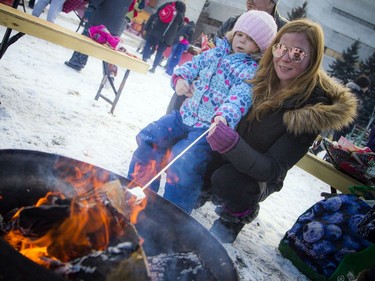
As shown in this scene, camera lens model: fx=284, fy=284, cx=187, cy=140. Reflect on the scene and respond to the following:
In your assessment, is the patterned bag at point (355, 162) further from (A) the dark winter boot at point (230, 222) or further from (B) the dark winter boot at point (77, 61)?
(B) the dark winter boot at point (77, 61)

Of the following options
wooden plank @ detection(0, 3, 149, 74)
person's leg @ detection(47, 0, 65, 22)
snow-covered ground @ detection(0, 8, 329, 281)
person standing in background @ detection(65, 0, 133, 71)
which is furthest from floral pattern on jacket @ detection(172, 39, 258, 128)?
person's leg @ detection(47, 0, 65, 22)

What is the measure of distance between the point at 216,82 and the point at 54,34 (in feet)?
5.60

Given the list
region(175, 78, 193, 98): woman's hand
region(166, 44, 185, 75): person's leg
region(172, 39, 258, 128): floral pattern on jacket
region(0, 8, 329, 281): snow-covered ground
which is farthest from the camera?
region(166, 44, 185, 75): person's leg

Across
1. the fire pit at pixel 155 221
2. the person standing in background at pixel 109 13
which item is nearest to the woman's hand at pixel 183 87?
the fire pit at pixel 155 221

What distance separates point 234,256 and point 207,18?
28229 millimetres

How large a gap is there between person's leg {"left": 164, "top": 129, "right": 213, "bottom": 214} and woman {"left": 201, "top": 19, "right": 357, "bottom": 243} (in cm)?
14

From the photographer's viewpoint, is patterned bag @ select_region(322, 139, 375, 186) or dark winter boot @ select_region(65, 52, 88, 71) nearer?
patterned bag @ select_region(322, 139, 375, 186)

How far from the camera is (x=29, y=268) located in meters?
0.74

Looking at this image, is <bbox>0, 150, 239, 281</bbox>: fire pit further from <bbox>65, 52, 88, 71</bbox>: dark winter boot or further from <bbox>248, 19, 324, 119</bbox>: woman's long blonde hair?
<bbox>65, 52, 88, 71</bbox>: dark winter boot

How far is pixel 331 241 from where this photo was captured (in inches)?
101

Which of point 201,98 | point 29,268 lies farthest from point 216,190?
point 29,268

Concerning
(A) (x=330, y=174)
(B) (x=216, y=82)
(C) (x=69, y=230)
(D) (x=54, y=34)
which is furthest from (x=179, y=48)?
(C) (x=69, y=230)

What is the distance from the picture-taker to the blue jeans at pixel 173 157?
7.30 ft

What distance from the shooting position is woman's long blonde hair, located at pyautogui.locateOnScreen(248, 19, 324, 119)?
6.72ft
